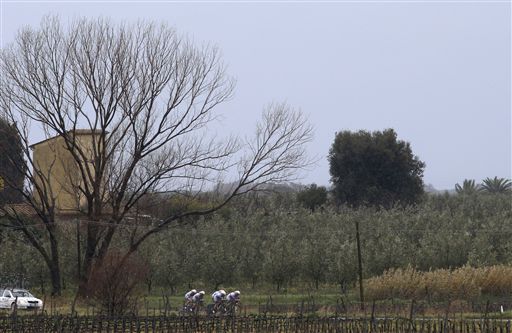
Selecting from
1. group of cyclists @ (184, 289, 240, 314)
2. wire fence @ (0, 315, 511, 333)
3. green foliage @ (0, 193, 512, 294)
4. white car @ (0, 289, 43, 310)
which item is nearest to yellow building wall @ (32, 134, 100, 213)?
green foliage @ (0, 193, 512, 294)

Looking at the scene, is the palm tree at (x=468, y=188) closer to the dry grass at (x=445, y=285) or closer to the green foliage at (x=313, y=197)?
the green foliage at (x=313, y=197)

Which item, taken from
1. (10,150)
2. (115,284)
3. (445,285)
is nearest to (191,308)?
(115,284)

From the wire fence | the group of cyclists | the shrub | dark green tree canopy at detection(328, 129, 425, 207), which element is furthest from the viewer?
dark green tree canopy at detection(328, 129, 425, 207)

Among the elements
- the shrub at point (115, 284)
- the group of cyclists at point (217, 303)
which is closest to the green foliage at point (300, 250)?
the shrub at point (115, 284)

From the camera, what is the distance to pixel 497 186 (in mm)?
88750

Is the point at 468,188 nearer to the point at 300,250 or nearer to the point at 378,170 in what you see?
the point at 378,170

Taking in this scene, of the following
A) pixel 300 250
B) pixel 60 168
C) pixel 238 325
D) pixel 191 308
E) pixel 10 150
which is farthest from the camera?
pixel 60 168

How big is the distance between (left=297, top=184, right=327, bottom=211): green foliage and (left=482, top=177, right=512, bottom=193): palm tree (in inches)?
755

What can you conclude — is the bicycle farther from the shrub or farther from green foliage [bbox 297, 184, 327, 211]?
green foliage [bbox 297, 184, 327, 211]

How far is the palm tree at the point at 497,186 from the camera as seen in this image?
88375 mm

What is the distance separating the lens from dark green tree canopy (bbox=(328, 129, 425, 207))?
7269 cm

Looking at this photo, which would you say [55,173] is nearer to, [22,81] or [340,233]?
[22,81]

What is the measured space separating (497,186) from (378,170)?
20259 millimetres

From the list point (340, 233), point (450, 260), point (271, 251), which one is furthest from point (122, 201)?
point (450, 260)
